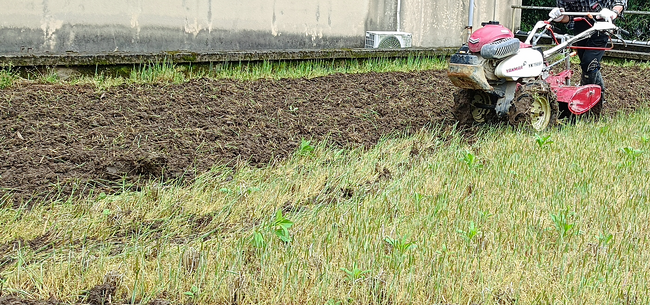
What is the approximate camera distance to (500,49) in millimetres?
5223

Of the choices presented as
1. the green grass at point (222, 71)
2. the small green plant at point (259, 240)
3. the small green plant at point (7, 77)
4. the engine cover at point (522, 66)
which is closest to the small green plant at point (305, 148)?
the engine cover at point (522, 66)

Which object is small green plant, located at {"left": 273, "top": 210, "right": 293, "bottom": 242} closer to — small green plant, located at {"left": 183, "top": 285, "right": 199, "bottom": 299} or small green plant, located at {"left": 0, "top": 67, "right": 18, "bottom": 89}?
small green plant, located at {"left": 183, "top": 285, "right": 199, "bottom": 299}

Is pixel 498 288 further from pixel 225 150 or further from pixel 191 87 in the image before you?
pixel 191 87

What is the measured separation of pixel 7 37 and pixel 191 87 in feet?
6.88

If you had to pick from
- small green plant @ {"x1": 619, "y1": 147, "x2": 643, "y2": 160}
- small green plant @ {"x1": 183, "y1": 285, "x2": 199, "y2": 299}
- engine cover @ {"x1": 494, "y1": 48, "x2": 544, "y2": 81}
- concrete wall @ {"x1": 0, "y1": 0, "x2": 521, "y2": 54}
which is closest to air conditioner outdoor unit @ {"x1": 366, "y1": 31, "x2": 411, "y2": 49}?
concrete wall @ {"x1": 0, "y1": 0, "x2": 521, "y2": 54}

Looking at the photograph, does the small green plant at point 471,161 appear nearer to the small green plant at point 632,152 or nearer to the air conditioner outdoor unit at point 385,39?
the small green plant at point 632,152

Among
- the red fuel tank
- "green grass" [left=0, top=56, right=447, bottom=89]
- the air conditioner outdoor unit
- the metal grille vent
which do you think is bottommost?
"green grass" [left=0, top=56, right=447, bottom=89]

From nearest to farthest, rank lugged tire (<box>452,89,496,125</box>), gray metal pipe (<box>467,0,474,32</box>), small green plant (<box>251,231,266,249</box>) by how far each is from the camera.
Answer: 1. small green plant (<box>251,231,266,249</box>)
2. lugged tire (<box>452,89,496,125</box>)
3. gray metal pipe (<box>467,0,474,32</box>)

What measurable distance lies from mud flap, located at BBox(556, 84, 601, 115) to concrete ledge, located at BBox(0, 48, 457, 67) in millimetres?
3396

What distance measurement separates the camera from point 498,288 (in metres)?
2.76

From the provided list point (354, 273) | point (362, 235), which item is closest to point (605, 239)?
point (362, 235)

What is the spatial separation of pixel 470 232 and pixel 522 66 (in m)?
2.67

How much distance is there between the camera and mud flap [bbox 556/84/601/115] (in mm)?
6172

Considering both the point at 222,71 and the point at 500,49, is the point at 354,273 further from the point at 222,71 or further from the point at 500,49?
the point at 222,71
